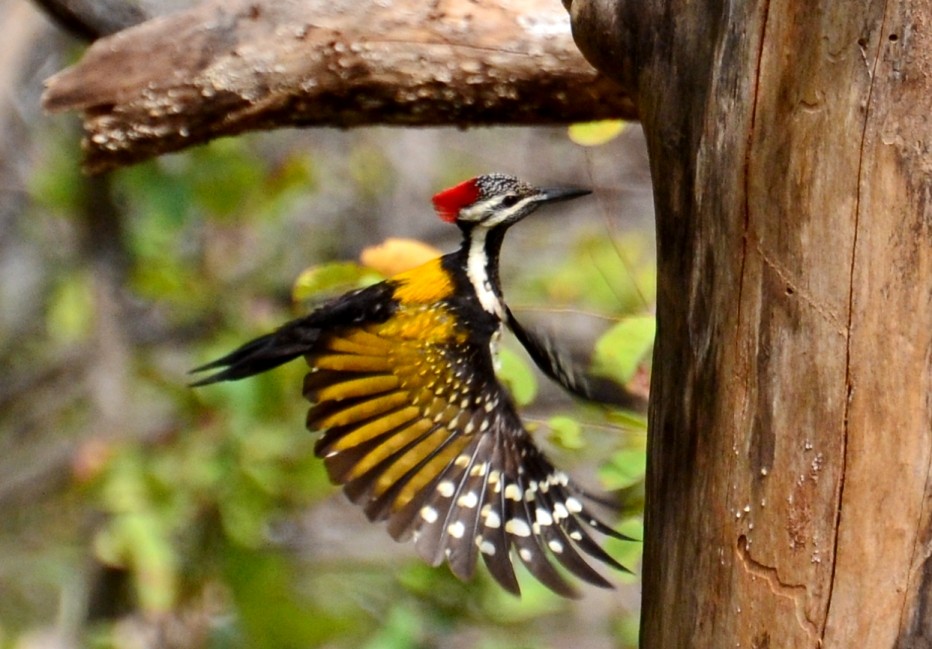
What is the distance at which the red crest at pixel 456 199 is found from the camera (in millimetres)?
2365

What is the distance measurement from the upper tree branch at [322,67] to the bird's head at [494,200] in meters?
0.14

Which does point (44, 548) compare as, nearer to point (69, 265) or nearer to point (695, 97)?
point (69, 265)

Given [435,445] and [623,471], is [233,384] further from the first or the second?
[623,471]

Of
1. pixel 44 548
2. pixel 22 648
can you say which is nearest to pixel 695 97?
pixel 22 648

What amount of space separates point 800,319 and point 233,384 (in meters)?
2.07

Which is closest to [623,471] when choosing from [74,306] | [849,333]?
[849,333]

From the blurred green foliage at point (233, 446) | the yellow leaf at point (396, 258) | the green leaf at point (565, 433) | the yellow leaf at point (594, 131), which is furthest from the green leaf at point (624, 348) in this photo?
the yellow leaf at point (396, 258)

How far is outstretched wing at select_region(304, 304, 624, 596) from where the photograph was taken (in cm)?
223

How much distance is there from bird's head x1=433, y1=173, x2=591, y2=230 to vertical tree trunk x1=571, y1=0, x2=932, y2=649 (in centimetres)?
86

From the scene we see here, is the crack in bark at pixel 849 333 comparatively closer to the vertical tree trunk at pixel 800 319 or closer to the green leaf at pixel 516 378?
the vertical tree trunk at pixel 800 319

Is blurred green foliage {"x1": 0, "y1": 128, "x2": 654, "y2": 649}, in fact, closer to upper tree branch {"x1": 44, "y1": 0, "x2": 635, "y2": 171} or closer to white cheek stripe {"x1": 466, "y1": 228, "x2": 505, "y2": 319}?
white cheek stripe {"x1": 466, "y1": 228, "x2": 505, "y2": 319}

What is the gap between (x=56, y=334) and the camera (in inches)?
176

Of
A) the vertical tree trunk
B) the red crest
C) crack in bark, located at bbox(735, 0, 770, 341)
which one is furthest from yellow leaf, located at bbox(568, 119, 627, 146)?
crack in bark, located at bbox(735, 0, 770, 341)

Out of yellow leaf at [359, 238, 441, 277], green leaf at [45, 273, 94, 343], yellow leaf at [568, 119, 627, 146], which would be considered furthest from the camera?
green leaf at [45, 273, 94, 343]
